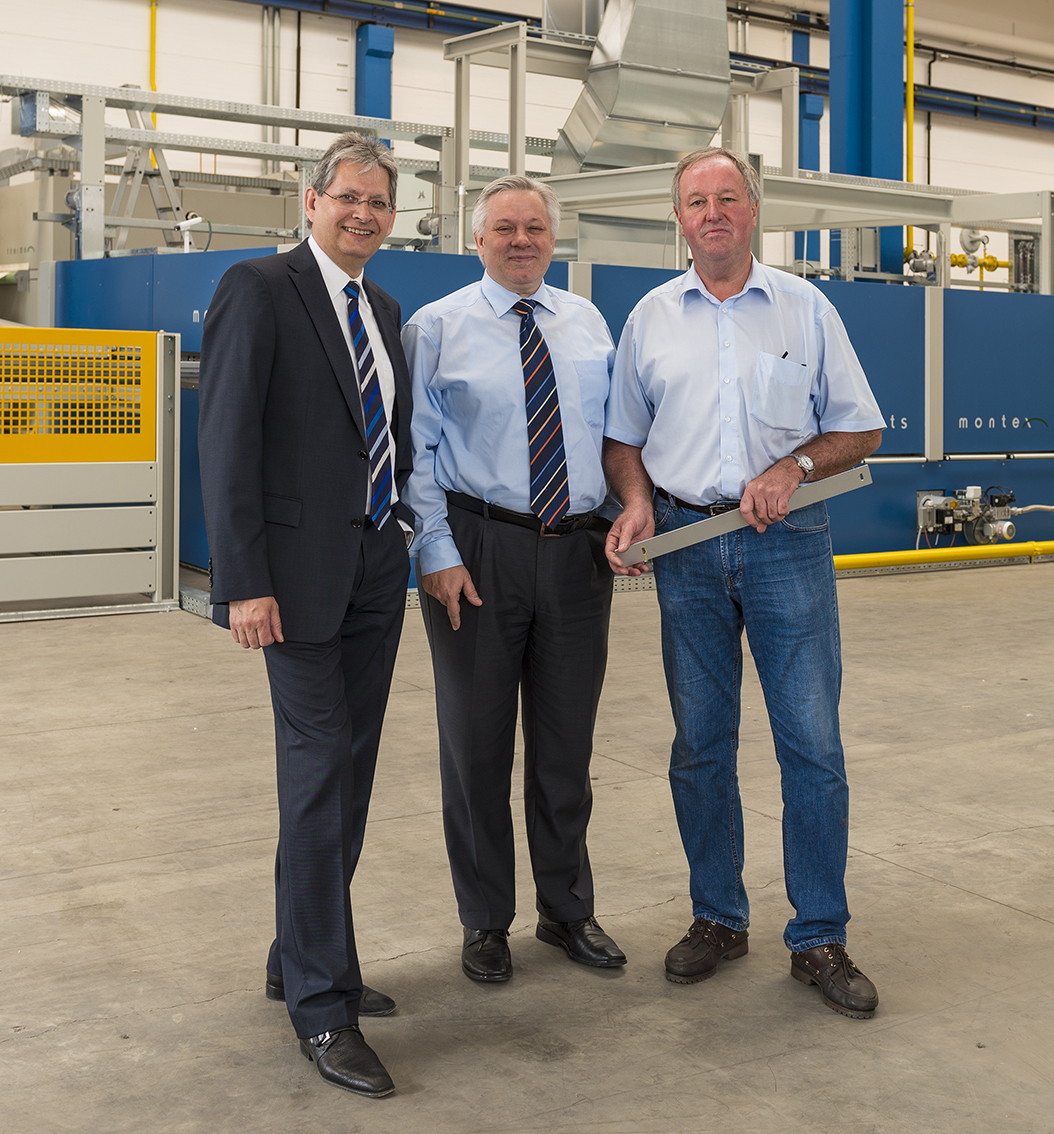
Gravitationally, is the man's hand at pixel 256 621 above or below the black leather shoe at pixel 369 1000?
above

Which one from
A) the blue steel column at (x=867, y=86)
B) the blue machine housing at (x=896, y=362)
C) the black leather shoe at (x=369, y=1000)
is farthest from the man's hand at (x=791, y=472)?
the blue steel column at (x=867, y=86)

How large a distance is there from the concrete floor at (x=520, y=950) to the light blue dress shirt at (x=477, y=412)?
0.87m

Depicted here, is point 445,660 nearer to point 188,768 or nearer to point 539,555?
point 539,555

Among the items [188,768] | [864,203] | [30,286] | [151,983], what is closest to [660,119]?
[864,203]

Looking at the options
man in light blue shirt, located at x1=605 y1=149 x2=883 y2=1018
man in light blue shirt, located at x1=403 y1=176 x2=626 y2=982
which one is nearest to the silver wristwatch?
man in light blue shirt, located at x1=605 y1=149 x2=883 y2=1018

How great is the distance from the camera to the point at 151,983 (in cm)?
250

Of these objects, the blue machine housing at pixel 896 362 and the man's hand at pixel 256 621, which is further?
the blue machine housing at pixel 896 362

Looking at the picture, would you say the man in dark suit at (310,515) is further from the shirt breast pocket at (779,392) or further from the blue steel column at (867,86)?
the blue steel column at (867,86)

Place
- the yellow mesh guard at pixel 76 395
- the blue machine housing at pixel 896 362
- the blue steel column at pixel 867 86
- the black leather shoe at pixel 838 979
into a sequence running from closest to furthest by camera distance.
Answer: the black leather shoe at pixel 838 979, the yellow mesh guard at pixel 76 395, the blue machine housing at pixel 896 362, the blue steel column at pixel 867 86

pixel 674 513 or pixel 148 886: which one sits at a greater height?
pixel 674 513

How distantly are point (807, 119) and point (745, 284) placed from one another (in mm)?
14346

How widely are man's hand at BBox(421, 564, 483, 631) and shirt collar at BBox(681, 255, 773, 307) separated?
669 millimetres

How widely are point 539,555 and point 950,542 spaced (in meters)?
6.34

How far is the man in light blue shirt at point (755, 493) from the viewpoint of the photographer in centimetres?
242
